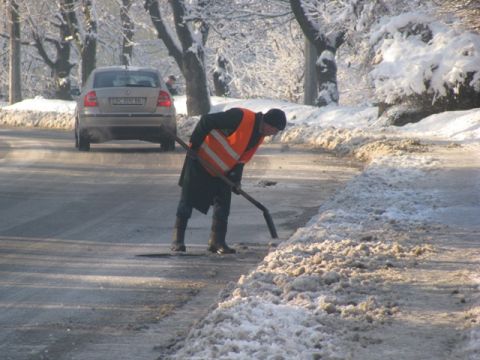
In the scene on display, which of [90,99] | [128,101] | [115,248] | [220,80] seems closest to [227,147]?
[115,248]

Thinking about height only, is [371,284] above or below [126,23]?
below

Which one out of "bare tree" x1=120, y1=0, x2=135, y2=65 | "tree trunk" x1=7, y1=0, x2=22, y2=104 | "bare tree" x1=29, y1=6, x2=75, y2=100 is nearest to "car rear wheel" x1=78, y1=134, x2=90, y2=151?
A: "bare tree" x1=120, y1=0, x2=135, y2=65

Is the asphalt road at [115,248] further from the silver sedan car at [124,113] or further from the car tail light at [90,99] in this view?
the car tail light at [90,99]

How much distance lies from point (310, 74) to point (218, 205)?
24.7 m

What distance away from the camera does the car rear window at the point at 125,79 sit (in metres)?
21.5

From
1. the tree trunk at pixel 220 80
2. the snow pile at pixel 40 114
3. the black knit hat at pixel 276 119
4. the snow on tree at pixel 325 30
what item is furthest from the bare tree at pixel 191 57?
the black knit hat at pixel 276 119

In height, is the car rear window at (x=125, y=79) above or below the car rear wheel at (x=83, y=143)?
above

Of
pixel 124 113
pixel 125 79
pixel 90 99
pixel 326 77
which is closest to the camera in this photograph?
pixel 124 113

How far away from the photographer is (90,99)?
21172mm

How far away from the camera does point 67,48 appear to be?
48344mm

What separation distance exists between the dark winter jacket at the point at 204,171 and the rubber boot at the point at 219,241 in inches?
11.7

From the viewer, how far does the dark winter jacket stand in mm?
9617

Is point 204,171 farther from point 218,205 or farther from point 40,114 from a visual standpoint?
point 40,114

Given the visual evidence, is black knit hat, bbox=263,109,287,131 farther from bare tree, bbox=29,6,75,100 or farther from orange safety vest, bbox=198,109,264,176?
bare tree, bbox=29,6,75,100
